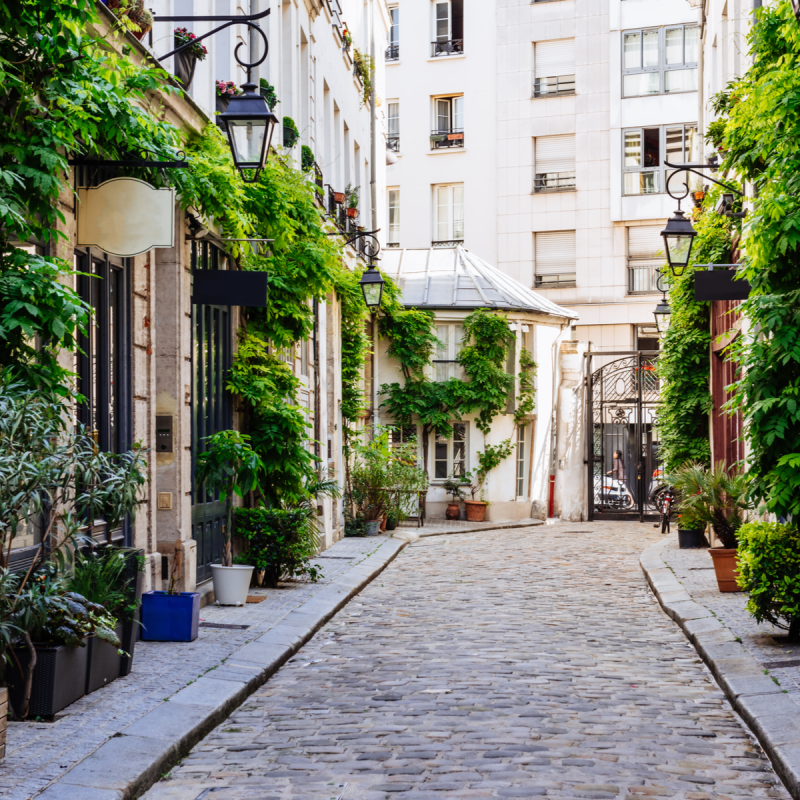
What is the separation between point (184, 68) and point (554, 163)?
2223 centimetres

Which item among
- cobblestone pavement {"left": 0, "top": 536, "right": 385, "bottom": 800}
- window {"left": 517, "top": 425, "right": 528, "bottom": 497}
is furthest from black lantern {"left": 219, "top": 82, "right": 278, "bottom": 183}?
window {"left": 517, "top": 425, "right": 528, "bottom": 497}

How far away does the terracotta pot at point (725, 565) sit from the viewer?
11.1 metres

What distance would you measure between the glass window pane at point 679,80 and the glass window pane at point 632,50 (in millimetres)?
901

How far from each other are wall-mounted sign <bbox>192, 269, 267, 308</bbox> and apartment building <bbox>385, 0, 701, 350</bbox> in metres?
20.6

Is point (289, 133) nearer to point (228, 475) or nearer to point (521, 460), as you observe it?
point (228, 475)

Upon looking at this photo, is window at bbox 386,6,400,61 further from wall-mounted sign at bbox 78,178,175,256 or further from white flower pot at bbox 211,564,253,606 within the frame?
wall-mounted sign at bbox 78,178,175,256

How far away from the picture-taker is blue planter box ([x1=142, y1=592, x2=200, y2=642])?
27.3 ft

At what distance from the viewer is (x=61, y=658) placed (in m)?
5.91

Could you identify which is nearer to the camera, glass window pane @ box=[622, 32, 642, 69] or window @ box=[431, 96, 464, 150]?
glass window pane @ box=[622, 32, 642, 69]

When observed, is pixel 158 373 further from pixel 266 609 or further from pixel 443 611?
pixel 443 611

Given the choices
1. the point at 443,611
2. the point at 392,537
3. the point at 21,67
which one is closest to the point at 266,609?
the point at 443,611

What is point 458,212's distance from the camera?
3212 centimetres

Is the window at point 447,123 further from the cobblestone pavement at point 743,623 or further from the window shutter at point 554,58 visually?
the cobblestone pavement at point 743,623

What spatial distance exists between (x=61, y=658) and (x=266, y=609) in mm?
4342
